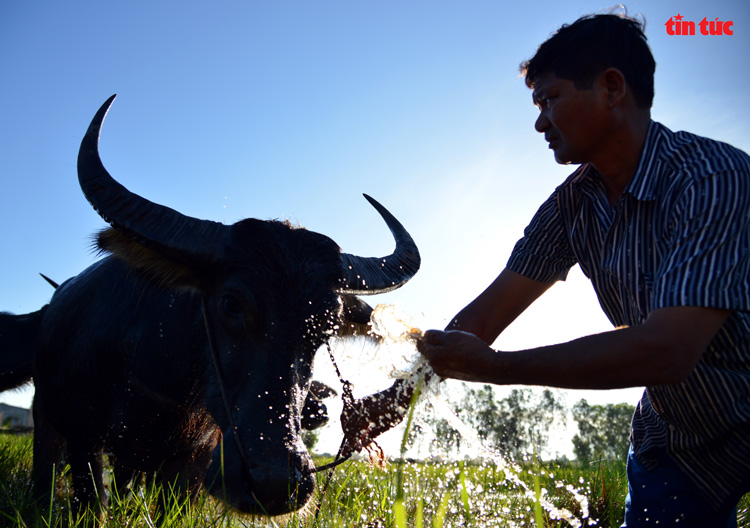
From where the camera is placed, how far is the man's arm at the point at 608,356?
1407mm

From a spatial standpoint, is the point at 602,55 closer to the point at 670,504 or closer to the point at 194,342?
the point at 670,504

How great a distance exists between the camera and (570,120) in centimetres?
192

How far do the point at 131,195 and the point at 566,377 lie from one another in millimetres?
2553

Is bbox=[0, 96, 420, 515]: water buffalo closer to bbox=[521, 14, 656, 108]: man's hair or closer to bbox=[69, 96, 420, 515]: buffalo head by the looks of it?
bbox=[69, 96, 420, 515]: buffalo head

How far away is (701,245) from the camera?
5.02ft

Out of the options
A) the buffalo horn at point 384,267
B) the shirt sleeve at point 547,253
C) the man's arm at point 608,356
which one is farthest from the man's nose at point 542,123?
the buffalo horn at point 384,267

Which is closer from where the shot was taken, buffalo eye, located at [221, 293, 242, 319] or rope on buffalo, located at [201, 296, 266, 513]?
rope on buffalo, located at [201, 296, 266, 513]

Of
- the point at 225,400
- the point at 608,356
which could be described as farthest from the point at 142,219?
the point at 608,356

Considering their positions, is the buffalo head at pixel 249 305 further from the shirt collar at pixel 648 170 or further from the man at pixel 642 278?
the shirt collar at pixel 648 170

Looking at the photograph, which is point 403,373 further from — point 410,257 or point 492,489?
point 410,257

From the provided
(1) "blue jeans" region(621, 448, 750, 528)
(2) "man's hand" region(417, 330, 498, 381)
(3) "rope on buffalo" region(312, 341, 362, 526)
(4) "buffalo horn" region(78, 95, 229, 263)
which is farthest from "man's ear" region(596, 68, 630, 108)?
(4) "buffalo horn" region(78, 95, 229, 263)

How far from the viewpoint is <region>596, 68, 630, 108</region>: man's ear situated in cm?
191

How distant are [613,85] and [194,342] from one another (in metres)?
2.44

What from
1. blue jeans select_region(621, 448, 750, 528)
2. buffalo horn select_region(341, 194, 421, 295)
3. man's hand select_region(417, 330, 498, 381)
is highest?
buffalo horn select_region(341, 194, 421, 295)
